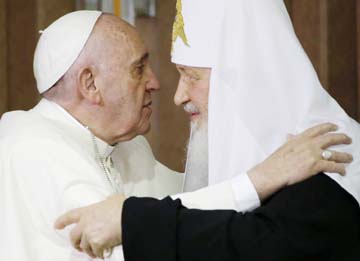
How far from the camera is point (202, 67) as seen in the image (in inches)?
117

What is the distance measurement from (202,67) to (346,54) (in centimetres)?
155

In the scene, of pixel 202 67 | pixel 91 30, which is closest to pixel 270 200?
pixel 202 67

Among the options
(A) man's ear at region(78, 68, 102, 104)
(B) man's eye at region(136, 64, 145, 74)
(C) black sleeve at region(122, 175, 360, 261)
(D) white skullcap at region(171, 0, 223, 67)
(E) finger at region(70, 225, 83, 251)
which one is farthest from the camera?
(B) man's eye at region(136, 64, 145, 74)

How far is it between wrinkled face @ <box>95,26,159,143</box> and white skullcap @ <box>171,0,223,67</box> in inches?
13.7

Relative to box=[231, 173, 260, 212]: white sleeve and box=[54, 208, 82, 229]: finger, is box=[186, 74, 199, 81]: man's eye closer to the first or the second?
box=[231, 173, 260, 212]: white sleeve

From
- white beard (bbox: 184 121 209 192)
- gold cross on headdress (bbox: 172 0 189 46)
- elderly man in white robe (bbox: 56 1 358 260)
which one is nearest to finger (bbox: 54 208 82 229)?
elderly man in white robe (bbox: 56 1 358 260)

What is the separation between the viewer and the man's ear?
338cm

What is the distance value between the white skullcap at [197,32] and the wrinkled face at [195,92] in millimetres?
27

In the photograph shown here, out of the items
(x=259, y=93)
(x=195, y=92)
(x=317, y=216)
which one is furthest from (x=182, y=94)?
(x=317, y=216)

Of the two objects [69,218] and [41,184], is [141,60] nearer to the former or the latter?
[41,184]

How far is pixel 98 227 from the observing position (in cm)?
267

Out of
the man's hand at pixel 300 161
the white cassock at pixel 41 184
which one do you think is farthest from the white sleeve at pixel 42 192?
the man's hand at pixel 300 161

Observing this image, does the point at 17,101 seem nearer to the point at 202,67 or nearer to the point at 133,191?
the point at 133,191

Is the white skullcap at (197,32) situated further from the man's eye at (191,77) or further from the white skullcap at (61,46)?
the white skullcap at (61,46)
